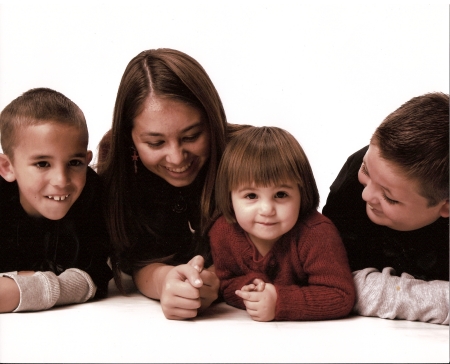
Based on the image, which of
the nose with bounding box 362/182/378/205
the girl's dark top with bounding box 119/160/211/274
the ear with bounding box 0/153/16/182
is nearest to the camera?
the nose with bounding box 362/182/378/205

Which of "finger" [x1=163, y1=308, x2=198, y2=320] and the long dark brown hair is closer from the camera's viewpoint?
"finger" [x1=163, y1=308, x2=198, y2=320]

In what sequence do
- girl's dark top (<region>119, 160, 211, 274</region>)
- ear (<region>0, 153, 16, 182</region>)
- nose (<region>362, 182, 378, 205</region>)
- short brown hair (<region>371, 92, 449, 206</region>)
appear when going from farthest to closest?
girl's dark top (<region>119, 160, 211, 274</region>) → ear (<region>0, 153, 16, 182</region>) → nose (<region>362, 182, 378, 205</region>) → short brown hair (<region>371, 92, 449, 206</region>)

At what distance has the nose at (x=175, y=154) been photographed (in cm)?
200

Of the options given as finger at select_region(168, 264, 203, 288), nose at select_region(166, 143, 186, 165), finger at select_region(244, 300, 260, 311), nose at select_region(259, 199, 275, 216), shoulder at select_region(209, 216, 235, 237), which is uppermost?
nose at select_region(166, 143, 186, 165)

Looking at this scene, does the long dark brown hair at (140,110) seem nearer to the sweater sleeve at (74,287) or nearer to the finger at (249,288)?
the sweater sleeve at (74,287)

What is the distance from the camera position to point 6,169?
1.97 meters

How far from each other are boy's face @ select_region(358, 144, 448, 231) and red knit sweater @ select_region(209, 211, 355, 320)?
0.44 feet

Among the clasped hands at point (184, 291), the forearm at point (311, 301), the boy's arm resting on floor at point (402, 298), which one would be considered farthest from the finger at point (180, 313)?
the boy's arm resting on floor at point (402, 298)

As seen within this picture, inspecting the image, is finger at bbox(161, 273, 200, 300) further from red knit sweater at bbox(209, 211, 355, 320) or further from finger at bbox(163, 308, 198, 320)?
red knit sweater at bbox(209, 211, 355, 320)

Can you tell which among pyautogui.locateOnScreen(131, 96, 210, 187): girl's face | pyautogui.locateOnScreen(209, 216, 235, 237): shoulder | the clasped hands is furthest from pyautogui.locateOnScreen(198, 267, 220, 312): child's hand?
pyautogui.locateOnScreen(131, 96, 210, 187): girl's face

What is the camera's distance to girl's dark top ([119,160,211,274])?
7.06ft

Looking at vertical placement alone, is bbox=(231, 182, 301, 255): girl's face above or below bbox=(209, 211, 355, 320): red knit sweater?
above

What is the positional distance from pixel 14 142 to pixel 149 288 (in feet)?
1.85

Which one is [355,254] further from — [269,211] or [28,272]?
[28,272]
